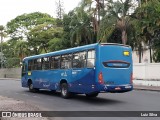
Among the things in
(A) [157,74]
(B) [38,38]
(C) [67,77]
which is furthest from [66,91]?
(B) [38,38]

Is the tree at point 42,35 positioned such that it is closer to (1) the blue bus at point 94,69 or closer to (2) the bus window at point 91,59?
(1) the blue bus at point 94,69

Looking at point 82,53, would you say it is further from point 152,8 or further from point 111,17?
point 111,17

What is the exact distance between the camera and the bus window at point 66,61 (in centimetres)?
1835

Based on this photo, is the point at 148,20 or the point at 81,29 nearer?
the point at 148,20

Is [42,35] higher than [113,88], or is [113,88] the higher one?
[42,35]

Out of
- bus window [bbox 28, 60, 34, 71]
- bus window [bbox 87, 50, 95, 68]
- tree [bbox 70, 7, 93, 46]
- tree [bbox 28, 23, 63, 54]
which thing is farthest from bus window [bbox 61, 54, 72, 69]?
tree [bbox 28, 23, 63, 54]

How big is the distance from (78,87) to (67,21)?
31.5 m

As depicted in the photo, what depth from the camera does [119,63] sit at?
16328 millimetres

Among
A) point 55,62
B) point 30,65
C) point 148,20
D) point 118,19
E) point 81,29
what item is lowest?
point 30,65

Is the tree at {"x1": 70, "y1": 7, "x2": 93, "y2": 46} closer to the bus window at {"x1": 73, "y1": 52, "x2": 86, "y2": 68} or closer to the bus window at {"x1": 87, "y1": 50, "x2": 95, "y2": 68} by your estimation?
the bus window at {"x1": 73, "y1": 52, "x2": 86, "y2": 68}

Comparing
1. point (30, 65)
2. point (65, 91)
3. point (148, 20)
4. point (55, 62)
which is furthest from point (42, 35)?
point (65, 91)

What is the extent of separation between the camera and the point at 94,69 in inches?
623

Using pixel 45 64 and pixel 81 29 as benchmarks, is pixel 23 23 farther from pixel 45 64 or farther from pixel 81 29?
pixel 45 64

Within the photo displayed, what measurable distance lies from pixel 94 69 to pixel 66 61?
3291mm
